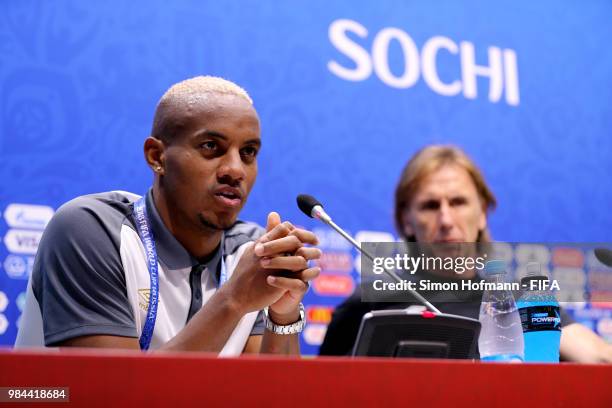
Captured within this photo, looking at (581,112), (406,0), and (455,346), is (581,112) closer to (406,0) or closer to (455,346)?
(406,0)

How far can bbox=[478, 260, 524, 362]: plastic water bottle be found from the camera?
4.05 ft

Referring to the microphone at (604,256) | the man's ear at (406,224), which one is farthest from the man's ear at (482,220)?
the microphone at (604,256)

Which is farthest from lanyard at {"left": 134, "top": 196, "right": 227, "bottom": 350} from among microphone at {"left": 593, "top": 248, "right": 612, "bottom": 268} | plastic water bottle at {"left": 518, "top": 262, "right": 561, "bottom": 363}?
microphone at {"left": 593, "top": 248, "right": 612, "bottom": 268}

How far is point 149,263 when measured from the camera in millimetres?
1460

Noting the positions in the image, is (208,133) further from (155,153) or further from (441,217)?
(441,217)

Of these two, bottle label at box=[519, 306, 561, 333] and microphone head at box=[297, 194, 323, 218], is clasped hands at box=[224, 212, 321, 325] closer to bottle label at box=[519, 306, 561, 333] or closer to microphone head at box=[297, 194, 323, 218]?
microphone head at box=[297, 194, 323, 218]

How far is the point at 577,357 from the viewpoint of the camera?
1.91m

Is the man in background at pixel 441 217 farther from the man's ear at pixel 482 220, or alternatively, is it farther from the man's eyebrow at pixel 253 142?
the man's eyebrow at pixel 253 142

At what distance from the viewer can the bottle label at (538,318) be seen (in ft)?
3.93

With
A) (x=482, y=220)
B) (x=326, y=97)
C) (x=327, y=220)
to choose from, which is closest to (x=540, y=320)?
(x=327, y=220)

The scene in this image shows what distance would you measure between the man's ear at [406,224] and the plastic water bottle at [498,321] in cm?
78

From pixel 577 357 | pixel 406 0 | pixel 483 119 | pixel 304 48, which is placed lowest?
pixel 577 357

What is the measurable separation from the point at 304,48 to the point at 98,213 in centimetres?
144

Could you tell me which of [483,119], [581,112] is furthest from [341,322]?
[581,112]
